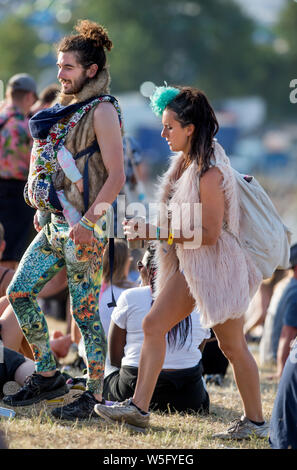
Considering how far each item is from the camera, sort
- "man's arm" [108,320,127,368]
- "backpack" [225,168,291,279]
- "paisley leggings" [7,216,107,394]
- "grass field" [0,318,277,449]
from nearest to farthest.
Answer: "grass field" [0,318,277,449], "backpack" [225,168,291,279], "paisley leggings" [7,216,107,394], "man's arm" [108,320,127,368]

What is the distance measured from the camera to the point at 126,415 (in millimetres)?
4125

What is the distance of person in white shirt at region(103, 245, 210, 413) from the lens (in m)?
4.88

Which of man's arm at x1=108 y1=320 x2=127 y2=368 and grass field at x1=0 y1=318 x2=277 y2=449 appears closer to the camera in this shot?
grass field at x1=0 y1=318 x2=277 y2=449

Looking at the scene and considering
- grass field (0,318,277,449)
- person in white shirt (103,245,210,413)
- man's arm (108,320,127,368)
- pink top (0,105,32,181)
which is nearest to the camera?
grass field (0,318,277,449)

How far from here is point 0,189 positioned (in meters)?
6.97

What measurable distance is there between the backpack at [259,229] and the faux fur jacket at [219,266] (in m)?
0.05

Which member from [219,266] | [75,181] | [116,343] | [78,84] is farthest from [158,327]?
[78,84]

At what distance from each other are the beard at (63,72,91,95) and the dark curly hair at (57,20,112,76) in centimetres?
6

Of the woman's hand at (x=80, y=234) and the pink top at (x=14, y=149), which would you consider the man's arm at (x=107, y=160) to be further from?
the pink top at (x=14, y=149)

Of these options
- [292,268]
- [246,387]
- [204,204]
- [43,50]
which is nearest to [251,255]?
[204,204]

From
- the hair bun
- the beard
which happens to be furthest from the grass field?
the hair bun

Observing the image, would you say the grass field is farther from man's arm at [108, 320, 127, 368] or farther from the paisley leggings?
man's arm at [108, 320, 127, 368]

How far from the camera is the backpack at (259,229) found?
4195 mm

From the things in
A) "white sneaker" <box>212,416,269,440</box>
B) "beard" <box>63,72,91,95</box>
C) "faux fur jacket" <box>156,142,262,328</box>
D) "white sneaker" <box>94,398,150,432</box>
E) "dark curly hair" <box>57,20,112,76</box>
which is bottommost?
"white sneaker" <box>212,416,269,440</box>
